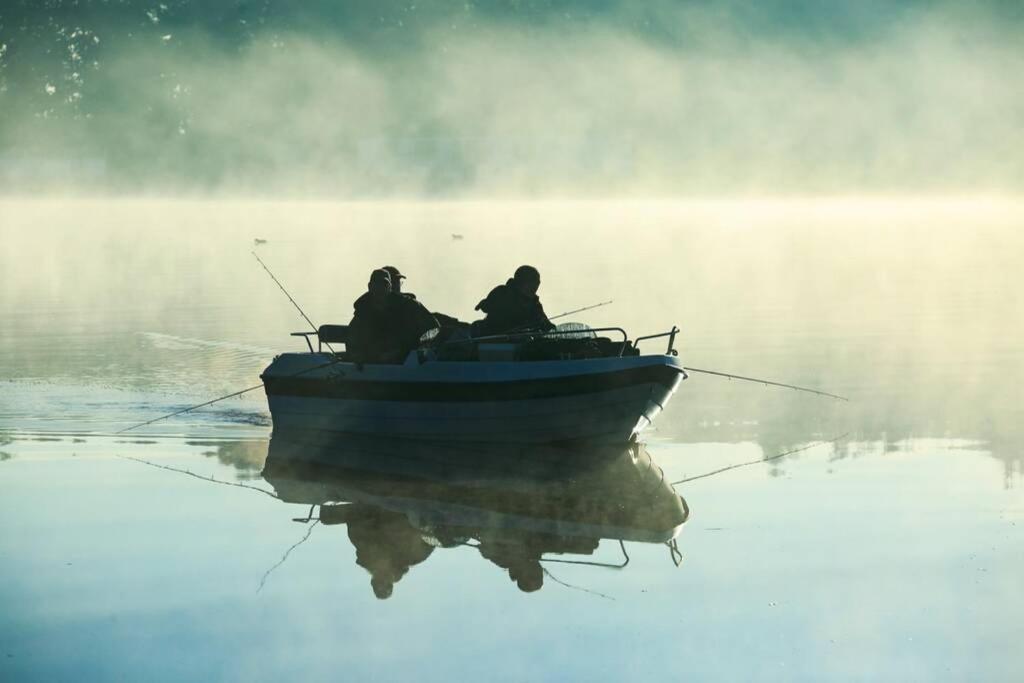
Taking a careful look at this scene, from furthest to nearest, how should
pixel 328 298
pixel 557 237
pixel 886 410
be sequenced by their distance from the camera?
1. pixel 557 237
2. pixel 328 298
3. pixel 886 410

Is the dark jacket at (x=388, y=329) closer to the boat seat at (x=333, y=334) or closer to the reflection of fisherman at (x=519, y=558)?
the boat seat at (x=333, y=334)

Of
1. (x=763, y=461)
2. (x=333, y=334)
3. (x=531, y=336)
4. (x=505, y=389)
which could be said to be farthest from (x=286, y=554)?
(x=333, y=334)

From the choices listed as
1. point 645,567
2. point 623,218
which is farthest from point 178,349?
point 623,218

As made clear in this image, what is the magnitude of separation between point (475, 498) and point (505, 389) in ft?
10.2

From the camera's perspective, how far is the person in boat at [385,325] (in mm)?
23938

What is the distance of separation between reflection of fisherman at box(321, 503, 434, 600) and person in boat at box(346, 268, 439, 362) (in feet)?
14.0

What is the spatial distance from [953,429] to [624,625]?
451 inches

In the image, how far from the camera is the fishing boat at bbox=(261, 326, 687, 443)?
893 inches

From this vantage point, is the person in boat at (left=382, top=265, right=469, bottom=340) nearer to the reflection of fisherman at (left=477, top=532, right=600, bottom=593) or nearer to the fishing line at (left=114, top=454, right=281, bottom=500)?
the fishing line at (left=114, top=454, right=281, bottom=500)

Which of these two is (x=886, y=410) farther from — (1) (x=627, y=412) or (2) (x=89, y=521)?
(2) (x=89, y=521)

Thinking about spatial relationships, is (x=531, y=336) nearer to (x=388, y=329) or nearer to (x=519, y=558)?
(x=388, y=329)

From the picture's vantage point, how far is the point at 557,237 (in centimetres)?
10731

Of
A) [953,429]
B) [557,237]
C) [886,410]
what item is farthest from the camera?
[557,237]

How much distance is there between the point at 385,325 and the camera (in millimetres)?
24062
